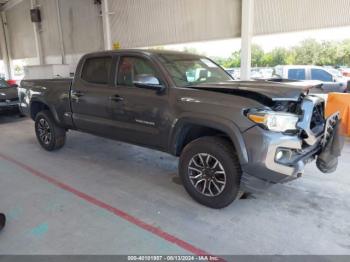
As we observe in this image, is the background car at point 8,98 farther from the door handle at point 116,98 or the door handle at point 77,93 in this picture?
the door handle at point 116,98

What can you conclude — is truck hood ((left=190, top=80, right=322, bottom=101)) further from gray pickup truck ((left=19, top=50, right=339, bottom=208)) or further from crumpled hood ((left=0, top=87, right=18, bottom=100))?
crumpled hood ((left=0, top=87, right=18, bottom=100))

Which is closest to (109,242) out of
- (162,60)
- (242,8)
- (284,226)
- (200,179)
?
(200,179)

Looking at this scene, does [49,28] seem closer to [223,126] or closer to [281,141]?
[223,126]

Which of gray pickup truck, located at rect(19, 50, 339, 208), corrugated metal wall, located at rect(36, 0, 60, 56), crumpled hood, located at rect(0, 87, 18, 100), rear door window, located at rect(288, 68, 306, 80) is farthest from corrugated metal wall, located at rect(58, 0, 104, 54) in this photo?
gray pickup truck, located at rect(19, 50, 339, 208)

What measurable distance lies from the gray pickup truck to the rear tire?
2.95 feet

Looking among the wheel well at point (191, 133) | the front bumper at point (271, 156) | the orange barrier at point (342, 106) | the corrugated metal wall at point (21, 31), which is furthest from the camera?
the corrugated metal wall at point (21, 31)

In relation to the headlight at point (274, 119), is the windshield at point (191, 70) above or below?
above

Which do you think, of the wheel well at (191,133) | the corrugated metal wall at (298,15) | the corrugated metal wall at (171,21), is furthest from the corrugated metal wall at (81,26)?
the wheel well at (191,133)

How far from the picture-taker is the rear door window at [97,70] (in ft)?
13.5

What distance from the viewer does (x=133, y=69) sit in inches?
150

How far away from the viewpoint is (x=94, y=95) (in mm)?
4180

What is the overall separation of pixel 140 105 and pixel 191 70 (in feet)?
2.65

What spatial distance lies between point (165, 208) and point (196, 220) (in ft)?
1.32

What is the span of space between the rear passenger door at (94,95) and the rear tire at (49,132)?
695mm
